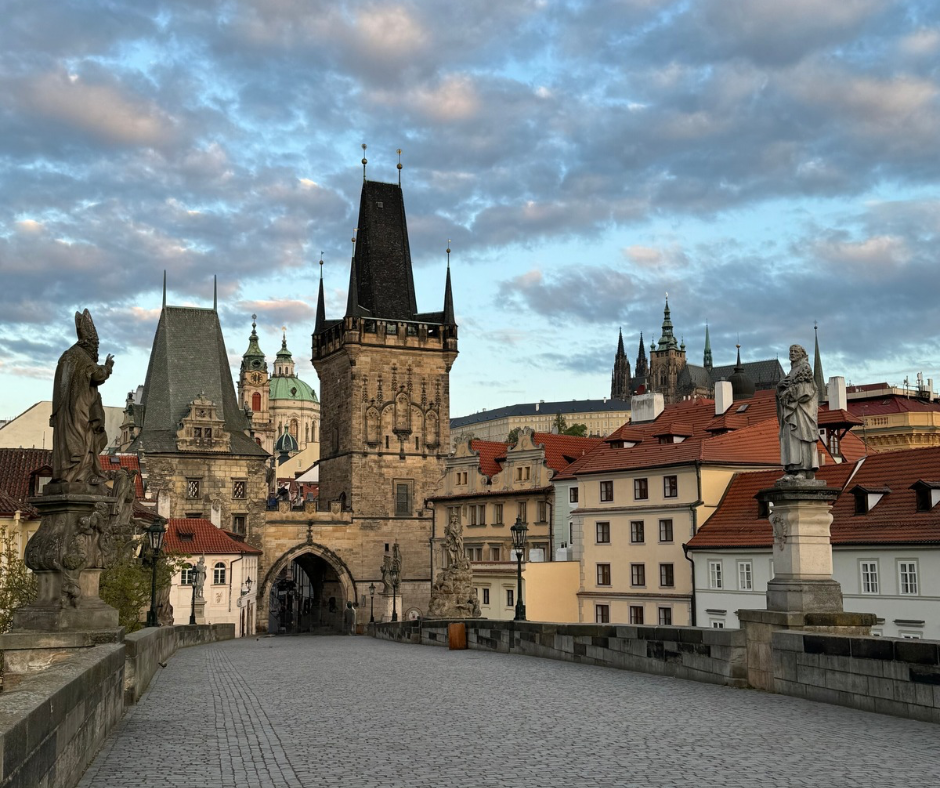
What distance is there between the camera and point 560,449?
62.2 meters

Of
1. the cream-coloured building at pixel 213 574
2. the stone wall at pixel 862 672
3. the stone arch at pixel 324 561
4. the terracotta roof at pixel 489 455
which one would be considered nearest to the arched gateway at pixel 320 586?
the stone arch at pixel 324 561

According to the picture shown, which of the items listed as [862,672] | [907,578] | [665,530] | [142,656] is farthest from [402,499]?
[862,672]

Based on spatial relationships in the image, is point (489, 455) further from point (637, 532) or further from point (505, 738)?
point (505, 738)

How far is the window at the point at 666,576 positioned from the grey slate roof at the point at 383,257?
44.0 m

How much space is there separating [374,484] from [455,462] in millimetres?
14286

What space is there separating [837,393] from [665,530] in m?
14.6

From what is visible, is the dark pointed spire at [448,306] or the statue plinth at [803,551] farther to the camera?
the dark pointed spire at [448,306]

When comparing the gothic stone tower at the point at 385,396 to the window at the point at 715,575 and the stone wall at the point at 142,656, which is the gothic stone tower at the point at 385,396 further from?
the stone wall at the point at 142,656

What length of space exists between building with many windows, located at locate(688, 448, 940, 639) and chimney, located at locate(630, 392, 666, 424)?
20.3 m

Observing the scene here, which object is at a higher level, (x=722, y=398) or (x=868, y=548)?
(x=722, y=398)

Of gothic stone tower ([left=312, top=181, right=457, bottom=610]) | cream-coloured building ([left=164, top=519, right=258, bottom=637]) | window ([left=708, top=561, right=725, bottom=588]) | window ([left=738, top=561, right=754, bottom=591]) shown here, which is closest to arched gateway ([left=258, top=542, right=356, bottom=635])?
gothic stone tower ([left=312, top=181, right=457, bottom=610])

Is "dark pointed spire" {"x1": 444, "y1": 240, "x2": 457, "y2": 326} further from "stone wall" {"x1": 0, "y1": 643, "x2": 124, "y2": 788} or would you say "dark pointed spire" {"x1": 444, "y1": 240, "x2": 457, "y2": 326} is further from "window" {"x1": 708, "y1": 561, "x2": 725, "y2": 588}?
"stone wall" {"x1": 0, "y1": 643, "x2": 124, "y2": 788}

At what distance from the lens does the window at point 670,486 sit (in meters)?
45.8

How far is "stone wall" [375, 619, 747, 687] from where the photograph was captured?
15180 mm
